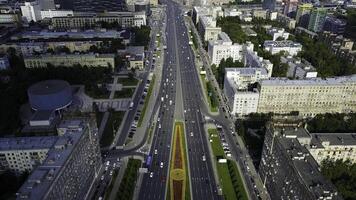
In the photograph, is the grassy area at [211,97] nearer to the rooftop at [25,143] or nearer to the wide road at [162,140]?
the wide road at [162,140]

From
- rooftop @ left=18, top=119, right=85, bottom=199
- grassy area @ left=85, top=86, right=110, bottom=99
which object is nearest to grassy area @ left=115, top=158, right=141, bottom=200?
rooftop @ left=18, top=119, right=85, bottom=199

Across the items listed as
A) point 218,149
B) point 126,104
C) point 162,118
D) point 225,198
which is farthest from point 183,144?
point 126,104

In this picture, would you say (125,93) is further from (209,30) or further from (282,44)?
(282,44)

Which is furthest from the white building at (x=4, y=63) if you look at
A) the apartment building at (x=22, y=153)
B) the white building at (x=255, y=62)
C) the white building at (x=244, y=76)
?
the white building at (x=255, y=62)

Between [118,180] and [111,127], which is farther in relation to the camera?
[111,127]

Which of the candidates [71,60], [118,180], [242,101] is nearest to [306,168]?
[118,180]

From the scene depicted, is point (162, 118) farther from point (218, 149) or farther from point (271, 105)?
point (271, 105)

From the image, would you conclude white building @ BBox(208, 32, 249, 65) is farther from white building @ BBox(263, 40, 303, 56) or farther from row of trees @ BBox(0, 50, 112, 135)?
row of trees @ BBox(0, 50, 112, 135)

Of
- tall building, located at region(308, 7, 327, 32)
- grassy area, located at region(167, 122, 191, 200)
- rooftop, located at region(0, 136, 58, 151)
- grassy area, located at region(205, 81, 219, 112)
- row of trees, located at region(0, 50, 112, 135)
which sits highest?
tall building, located at region(308, 7, 327, 32)
